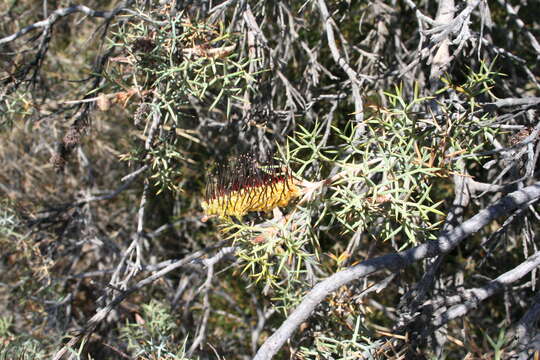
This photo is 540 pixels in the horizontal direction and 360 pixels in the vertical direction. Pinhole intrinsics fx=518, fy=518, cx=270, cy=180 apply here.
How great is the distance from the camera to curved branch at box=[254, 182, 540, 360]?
3.42 ft

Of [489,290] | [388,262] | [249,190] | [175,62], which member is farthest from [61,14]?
[489,290]

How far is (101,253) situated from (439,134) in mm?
Result: 2150

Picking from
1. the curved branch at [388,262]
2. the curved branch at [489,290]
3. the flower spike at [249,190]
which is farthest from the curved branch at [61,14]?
the curved branch at [489,290]

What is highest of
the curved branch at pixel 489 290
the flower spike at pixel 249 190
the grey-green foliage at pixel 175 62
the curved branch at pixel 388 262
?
the grey-green foliage at pixel 175 62

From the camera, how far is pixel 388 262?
3.80ft

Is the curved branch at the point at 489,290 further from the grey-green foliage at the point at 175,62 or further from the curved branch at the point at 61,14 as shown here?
the curved branch at the point at 61,14

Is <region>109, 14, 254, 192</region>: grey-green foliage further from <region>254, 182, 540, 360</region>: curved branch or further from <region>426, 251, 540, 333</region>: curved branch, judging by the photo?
<region>426, 251, 540, 333</region>: curved branch

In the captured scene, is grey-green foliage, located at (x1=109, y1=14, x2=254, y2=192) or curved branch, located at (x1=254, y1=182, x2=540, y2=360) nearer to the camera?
curved branch, located at (x1=254, y1=182, x2=540, y2=360)

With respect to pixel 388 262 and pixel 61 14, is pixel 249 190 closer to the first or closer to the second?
pixel 388 262

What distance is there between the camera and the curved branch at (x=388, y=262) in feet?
3.42

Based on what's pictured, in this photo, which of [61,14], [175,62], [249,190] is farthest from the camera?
[61,14]

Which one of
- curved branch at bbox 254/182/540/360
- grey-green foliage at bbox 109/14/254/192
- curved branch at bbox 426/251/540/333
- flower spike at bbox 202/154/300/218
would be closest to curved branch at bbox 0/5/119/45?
grey-green foliage at bbox 109/14/254/192

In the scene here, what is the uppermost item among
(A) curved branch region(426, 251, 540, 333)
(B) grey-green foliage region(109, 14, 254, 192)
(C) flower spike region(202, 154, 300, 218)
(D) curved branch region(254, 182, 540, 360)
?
(B) grey-green foliage region(109, 14, 254, 192)

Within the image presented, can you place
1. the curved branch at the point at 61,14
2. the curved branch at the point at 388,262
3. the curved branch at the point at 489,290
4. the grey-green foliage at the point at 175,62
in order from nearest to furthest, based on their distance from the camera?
the curved branch at the point at 388,262, the curved branch at the point at 489,290, the grey-green foliage at the point at 175,62, the curved branch at the point at 61,14
